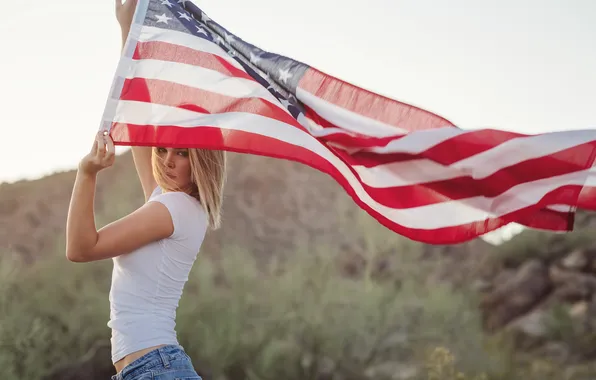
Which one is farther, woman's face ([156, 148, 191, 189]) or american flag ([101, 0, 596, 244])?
american flag ([101, 0, 596, 244])

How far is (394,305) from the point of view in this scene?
384 inches

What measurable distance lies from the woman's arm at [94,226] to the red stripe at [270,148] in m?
0.37

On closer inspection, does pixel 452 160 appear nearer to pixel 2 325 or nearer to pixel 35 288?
pixel 2 325

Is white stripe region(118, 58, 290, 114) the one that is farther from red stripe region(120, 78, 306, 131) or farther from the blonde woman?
the blonde woman

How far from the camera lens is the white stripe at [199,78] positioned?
3.26 m

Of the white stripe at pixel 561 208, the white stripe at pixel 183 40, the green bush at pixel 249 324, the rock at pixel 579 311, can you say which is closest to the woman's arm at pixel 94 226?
the white stripe at pixel 183 40

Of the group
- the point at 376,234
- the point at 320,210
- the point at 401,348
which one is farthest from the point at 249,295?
the point at 320,210

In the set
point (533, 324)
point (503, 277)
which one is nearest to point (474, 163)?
point (533, 324)

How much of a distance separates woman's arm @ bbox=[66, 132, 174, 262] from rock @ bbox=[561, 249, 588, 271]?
36.3 ft

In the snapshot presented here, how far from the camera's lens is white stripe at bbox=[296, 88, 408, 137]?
3.52 metres

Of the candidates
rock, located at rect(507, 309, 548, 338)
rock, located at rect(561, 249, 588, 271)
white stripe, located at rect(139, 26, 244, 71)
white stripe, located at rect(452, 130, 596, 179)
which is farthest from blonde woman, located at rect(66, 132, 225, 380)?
rock, located at rect(561, 249, 588, 271)

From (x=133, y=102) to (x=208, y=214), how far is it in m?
0.53

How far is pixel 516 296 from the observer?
12477 millimetres

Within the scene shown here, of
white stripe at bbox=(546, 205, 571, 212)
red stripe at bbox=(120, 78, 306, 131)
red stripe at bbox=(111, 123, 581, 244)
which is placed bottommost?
red stripe at bbox=(111, 123, 581, 244)
